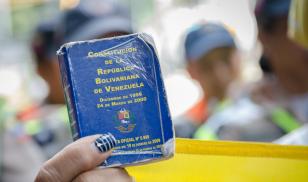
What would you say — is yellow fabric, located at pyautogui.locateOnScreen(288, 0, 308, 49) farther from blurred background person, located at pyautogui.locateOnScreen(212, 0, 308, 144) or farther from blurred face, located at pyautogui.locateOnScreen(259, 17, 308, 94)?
blurred face, located at pyautogui.locateOnScreen(259, 17, 308, 94)

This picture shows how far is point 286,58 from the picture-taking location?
3.99m

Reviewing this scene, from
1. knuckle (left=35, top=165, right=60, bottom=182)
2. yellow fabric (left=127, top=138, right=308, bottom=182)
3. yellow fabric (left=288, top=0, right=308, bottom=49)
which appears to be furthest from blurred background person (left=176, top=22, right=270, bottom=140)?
knuckle (left=35, top=165, right=60, bottom=182)

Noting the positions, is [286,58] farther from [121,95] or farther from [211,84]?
[121,95]

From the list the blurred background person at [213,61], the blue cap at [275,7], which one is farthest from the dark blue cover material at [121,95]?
the blurred background person at [213,61]

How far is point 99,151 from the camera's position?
4.51 feet

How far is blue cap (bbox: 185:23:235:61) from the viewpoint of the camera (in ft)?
17.4

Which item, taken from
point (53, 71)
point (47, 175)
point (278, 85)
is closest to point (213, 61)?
point (53, 71)

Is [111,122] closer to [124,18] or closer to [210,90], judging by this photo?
[124,18]

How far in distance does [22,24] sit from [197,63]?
6.20 m

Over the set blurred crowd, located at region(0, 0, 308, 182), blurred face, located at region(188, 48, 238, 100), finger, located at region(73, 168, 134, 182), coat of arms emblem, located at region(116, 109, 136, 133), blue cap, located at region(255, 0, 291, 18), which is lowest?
blurred face, located at region(188, 48, 238, 100)

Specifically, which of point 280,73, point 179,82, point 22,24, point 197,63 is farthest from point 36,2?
point 280,73

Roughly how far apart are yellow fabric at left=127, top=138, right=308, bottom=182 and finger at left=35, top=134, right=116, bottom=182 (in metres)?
0.17

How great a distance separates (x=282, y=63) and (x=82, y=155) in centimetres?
274

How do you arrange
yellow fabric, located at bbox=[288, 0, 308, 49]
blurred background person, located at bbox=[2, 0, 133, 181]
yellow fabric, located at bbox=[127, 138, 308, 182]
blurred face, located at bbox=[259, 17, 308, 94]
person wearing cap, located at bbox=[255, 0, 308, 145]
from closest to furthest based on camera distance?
yellow fabric, located at bbox=[127, 138, 308, 182]
yellow fabric, located at bbox=[288, 0, 308, 49]
blurred background person, located at bbox=[2, 0, 133, 181]
person wearing cap, located at bbox=[255, 0, 308, 145]
blurred face, located at bbox=[259, 17, 308, 94]
